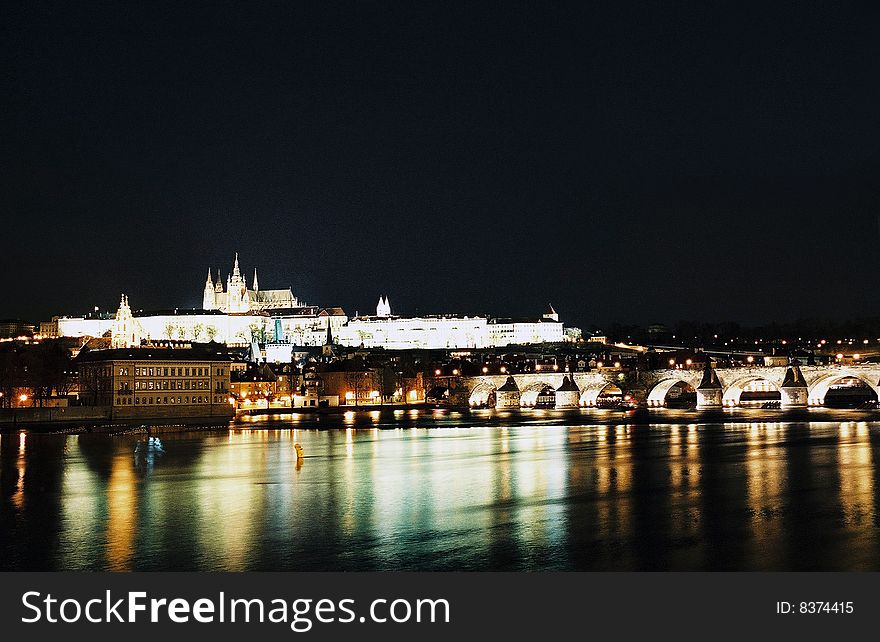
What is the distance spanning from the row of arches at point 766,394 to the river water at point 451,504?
93.3ft

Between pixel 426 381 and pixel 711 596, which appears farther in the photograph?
pixel 426 381

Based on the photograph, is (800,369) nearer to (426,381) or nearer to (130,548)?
(426,381)

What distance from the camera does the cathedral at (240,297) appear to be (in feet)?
581

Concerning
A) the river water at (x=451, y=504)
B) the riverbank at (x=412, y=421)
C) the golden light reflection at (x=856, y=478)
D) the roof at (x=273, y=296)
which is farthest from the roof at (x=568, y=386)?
the roof at (x=273, y=296)

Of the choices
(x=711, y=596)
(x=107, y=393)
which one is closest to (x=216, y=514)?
(x=711, y=596)

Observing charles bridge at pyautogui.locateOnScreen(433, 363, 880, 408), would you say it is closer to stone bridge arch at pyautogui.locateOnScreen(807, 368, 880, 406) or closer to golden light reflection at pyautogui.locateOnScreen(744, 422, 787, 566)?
stone bridge arch at pyautogui.locateOnScreen(807, 368, 880, 406)

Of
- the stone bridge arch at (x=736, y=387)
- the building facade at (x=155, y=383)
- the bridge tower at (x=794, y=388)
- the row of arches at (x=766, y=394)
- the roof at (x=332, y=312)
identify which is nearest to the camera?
the building facade at (x=155, y=383)

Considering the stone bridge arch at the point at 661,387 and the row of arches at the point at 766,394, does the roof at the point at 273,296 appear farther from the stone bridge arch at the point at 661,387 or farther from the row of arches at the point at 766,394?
the stone bridge arch at the point at 661,387

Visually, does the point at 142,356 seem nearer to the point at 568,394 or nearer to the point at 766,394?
the point at 568,394

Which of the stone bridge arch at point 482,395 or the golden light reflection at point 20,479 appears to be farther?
the stone bridge arch at point 482,395

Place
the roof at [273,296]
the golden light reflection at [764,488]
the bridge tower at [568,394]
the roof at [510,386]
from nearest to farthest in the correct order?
the golden light reflection at [764,488]
the bridge tower at [568,394]
the roof at [510,386]
the roof at [273,296]

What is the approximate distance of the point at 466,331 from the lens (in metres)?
175

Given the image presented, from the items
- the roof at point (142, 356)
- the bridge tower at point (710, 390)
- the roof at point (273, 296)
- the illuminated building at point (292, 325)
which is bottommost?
the bridge tower at point (710, 390)

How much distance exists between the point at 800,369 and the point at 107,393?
142 feet
